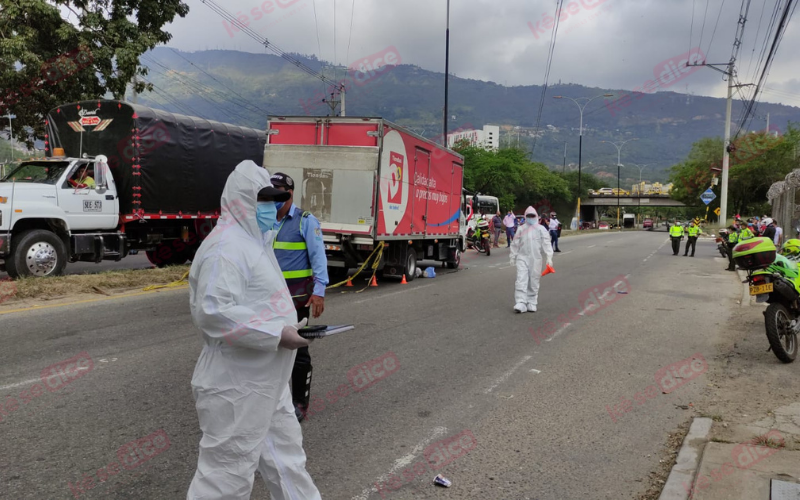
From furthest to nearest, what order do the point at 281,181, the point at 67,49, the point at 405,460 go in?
the point at 67,49 < the point at 281,181 < the point at 405,460

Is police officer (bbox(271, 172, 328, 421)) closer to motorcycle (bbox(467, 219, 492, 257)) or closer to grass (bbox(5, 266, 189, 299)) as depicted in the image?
grass (bbox(5, 266, 189, 299))

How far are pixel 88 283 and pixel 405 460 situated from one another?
336 inches

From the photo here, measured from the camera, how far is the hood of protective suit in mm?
2484

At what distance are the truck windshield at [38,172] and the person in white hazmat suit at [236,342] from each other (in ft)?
33.9

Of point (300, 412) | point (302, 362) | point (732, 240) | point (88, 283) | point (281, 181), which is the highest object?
point (281, 181)

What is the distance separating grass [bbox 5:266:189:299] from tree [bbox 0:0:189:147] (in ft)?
24.0

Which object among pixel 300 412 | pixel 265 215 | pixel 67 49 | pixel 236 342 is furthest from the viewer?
pixel 67 49

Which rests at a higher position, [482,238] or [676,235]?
[676,235]

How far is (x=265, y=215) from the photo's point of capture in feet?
9.28

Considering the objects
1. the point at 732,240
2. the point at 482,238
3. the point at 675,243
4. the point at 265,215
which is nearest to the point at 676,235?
the point at 675,243

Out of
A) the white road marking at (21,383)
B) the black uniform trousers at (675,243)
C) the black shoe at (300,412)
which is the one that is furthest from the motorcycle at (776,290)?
the black uniform trousers at (675,243)

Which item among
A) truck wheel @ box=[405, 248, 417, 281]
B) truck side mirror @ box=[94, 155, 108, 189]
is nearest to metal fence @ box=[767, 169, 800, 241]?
truck wheel @ box=[405, 248, 417, 281]

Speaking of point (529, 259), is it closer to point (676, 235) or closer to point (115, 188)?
point (115, 188)

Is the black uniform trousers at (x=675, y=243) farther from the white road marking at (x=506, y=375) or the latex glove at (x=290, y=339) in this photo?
the latex glove at (x=290, y=339)
